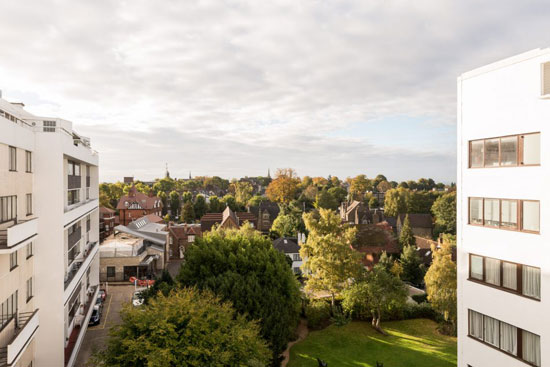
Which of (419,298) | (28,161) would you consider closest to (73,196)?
(28,161)

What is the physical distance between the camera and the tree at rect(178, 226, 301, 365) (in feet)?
71.7

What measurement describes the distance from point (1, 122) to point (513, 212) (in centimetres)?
2073

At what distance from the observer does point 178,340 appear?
15766 mm

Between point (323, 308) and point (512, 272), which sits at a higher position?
point (512, 272)

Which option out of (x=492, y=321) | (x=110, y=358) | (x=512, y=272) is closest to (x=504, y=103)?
(x=512, y=272)

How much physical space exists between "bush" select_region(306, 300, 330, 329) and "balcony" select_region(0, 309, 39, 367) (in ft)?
66.5

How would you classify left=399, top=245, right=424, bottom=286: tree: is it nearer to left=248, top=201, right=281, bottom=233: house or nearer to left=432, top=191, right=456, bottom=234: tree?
left=432, top=191, right=456, bottom=234: tree

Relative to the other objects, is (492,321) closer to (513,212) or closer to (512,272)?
(512,272)

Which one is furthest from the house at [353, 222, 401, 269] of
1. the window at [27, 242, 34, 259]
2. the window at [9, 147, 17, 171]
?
the window at [9, 147, 17, 171]

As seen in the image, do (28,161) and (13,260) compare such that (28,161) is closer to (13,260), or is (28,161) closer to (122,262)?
(13,260)

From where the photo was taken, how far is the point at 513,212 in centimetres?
1342

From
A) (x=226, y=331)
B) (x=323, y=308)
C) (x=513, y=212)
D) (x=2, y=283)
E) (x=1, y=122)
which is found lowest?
(x=323, y=308)

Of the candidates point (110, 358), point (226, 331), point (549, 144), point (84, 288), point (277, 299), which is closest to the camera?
point (549, 144)

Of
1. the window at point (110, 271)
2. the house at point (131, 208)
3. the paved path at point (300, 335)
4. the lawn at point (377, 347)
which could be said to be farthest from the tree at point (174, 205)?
the lawn at point (377, 347)
